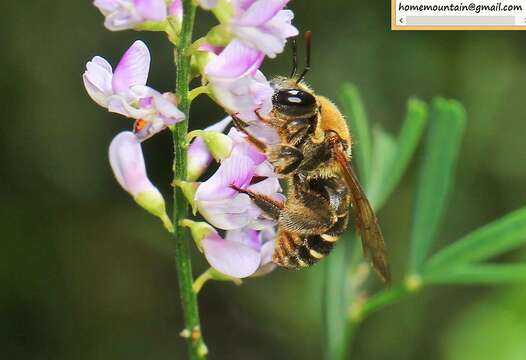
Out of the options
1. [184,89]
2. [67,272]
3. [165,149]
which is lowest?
[67,272]

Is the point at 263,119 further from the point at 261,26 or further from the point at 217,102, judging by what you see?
the point at 261,26

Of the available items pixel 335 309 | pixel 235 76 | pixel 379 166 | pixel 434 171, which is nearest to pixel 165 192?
pixel 379 166

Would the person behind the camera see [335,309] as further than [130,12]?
Yes

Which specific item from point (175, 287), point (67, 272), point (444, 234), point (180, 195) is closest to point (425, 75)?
point (444, 234)

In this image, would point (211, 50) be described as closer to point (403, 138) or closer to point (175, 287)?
point (403, 138)

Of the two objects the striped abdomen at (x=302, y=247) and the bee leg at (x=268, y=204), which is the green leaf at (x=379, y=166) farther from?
the bee leg at (x=268, y=204)

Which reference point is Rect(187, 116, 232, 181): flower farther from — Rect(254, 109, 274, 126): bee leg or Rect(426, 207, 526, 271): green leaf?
Rect(426, 207, 526, 271): green leaf

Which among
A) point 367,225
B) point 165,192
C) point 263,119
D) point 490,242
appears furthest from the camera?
point 165,192
